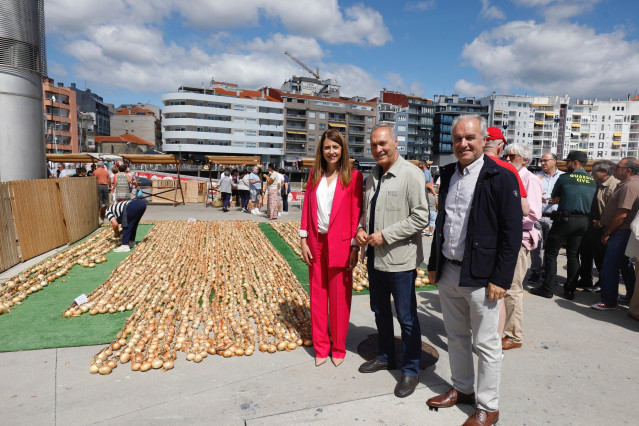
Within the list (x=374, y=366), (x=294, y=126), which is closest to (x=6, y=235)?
(x=374, y=366)

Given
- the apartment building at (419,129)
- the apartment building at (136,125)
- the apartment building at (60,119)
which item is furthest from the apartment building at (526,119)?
the apartment building at (60,119)

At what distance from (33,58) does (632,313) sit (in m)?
12.2

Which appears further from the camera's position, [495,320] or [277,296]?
[277,296]

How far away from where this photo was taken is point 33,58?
8.80 metres

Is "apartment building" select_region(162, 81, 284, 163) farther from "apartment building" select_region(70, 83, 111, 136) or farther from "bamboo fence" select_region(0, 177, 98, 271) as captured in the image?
"bamboo fence" select_region(0, 177, 98, 271)

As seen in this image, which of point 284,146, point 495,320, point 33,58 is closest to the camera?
point 495,320

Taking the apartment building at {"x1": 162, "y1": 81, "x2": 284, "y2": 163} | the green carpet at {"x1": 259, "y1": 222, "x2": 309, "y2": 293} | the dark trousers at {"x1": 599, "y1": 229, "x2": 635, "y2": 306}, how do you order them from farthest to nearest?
the apartment building at {"x1": 162, "y1": 81, "x2": 284, "y2": 163}
the green carpet at {"x1": 259, "y1": 222, "x2": 309, "y2": 293}
the dark trousers at {"x1": 599, "y1": 229, "x2": 635, "y2": 306}

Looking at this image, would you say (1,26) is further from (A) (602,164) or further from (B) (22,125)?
(A) (602,164)

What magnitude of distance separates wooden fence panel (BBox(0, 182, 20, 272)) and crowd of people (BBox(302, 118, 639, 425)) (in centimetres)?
596

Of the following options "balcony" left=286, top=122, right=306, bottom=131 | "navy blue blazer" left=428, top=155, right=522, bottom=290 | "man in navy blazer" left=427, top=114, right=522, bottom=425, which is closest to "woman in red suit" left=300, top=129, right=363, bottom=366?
"man in navy blazer" left=427, top=114, right=522, bottom=425

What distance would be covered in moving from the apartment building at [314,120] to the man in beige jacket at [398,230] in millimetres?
83164

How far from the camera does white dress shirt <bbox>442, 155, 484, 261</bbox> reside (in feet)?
8.49

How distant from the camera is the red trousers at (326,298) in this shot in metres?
3.44

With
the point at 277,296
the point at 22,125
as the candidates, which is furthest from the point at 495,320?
the point at 22,125
